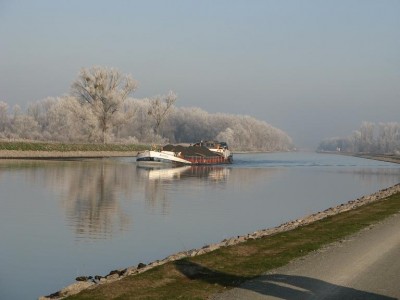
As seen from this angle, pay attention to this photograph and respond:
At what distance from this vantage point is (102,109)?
113 metres

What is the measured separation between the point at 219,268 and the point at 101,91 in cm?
9992

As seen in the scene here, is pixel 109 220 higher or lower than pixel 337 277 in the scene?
lower

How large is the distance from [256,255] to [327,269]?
2.95m

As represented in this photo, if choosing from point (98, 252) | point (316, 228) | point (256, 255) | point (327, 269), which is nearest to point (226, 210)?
point (316, 228)

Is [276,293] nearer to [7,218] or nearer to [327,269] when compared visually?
[327,269]

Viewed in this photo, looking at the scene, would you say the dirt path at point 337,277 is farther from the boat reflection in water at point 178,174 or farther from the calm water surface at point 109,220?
the boat reflection in water at point 178,174

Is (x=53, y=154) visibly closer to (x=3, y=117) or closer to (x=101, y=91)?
(x=101, y=91)

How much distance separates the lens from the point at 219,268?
47.6 ft

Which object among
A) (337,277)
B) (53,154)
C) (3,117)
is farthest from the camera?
(3,117)

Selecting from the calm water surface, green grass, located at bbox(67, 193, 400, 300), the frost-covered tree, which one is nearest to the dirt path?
green grass, located at bbox(67, 193, 400, 300)

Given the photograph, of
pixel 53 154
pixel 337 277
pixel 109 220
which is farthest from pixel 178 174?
pixel 337 277

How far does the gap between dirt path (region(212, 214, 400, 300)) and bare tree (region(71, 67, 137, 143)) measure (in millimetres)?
97485

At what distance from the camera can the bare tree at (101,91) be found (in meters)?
111

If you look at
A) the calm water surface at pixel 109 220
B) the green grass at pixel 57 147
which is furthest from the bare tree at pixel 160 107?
the calm water surface at pixel 109 220
